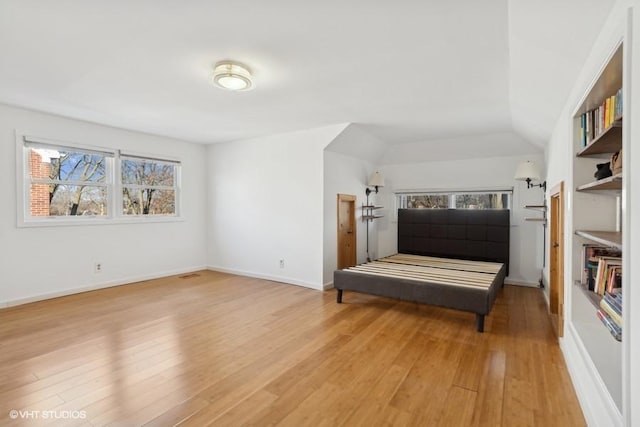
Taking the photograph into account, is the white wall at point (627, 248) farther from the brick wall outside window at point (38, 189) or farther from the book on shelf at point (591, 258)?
the brick wall outside window at point (38, 189)

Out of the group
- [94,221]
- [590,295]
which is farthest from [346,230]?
[94,221]

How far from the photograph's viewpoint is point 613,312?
1.62 m

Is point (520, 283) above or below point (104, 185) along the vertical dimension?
below

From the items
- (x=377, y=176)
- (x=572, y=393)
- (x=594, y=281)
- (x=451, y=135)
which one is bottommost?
(x=572, y=393)

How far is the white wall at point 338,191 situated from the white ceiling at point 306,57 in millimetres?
1143

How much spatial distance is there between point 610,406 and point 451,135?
4469 millimetres

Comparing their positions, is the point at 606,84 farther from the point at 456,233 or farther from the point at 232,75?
the point at 456,233

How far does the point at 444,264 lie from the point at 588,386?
3158 millimetres

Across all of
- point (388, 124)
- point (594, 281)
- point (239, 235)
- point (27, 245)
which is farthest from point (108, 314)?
point (594, 281)

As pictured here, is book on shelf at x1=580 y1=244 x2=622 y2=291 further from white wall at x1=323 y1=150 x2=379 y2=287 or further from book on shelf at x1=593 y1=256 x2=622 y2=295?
white wall at x1=323 y1=150 x2=379 y2=287

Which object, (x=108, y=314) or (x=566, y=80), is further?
(x=108, y=314)

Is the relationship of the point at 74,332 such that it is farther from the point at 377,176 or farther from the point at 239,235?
the point at 377,176

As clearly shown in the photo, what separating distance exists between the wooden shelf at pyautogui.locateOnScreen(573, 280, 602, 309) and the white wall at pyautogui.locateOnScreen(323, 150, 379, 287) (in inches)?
132

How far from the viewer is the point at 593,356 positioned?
2068mm
